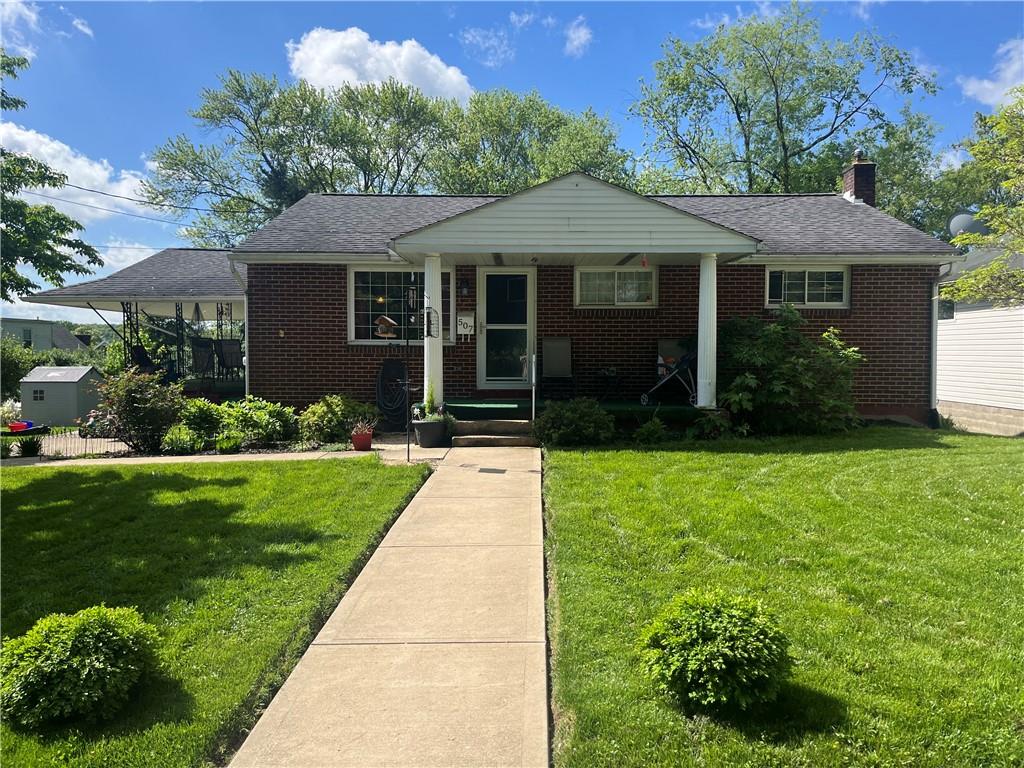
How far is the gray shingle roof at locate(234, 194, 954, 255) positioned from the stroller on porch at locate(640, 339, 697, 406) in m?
2.19

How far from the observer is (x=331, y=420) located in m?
10.0

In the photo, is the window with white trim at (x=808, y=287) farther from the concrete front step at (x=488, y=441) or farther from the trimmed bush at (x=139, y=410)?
the trimmed bush at (x=139, y=410)

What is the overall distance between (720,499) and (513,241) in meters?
5.39

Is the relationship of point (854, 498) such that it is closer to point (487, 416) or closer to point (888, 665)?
point (888, 665)

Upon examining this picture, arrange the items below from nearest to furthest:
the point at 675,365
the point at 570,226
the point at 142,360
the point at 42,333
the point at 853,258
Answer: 1. the point at 570,226
2. the point at 675,365
3. the point at 853,258
4. the point at 142,360
5. the point at 42,333

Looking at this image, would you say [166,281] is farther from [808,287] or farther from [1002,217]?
[1002,217]

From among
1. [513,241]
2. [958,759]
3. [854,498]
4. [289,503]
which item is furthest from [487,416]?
[958,759]

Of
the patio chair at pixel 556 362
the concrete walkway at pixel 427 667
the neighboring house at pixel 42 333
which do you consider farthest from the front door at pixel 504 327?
the neighboring house at pixel 42 333

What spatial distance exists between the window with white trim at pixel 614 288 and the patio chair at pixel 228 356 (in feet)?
29.9

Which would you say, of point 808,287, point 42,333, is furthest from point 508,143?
point 42,333

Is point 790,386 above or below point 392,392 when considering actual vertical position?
above

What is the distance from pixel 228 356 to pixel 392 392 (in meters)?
6.76

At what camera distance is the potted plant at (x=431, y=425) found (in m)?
9.62

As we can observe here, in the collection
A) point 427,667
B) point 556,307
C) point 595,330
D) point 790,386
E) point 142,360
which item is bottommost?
point 427,667
